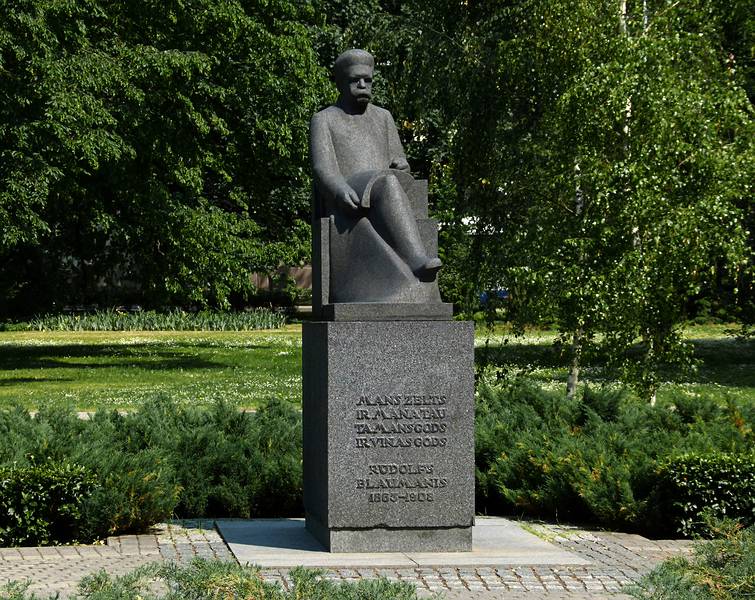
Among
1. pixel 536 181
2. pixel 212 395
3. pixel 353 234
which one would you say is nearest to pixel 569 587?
pixel 353 234

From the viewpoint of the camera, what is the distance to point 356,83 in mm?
9008

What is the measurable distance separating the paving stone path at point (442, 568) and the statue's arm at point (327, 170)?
238cm

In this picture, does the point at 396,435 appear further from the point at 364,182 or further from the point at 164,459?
the point at 164,459

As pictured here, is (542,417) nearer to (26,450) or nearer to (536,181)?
(26,450)

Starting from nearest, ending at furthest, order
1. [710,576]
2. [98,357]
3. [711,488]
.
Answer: [710,576], [711,488], [98,357]

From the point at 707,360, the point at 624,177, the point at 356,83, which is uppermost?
the point at 356,83

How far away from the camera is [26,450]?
32.2 ft

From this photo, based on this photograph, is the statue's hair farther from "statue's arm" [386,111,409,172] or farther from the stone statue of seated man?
"statue's arm" [386,111,409,172]

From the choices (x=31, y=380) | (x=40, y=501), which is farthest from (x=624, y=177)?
(x=31, y=380)

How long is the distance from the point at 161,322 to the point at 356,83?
3470 cm

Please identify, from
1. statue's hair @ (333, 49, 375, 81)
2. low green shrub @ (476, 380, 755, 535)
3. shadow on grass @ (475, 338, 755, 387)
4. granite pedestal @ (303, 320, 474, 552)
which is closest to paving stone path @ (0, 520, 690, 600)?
low green shrub @ (476, 380, 755, 535)

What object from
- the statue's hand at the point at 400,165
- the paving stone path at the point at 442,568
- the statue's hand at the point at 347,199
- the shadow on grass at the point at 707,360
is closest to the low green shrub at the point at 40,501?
the paving stone path at the point at 442,568

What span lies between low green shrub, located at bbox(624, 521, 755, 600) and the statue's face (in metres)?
3.79

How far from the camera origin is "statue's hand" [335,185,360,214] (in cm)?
855
